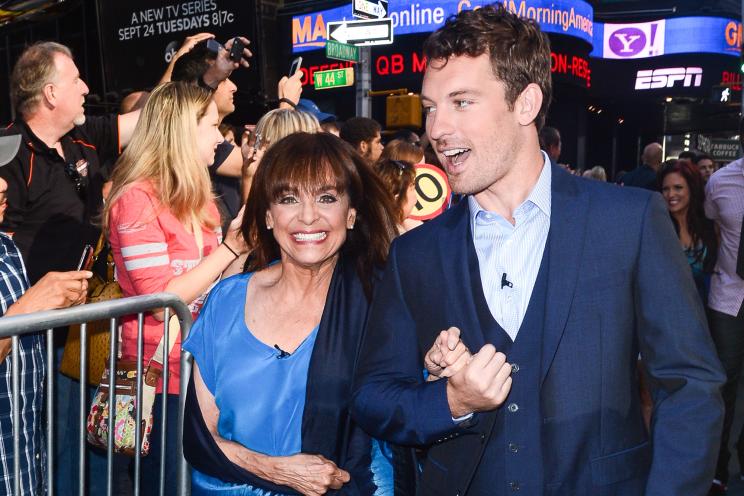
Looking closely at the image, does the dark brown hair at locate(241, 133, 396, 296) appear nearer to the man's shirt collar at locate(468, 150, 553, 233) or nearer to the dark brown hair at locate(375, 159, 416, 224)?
the man's shirt collar at locate(468, 150, 553, 233)

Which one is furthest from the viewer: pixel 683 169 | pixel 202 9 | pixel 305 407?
pixel 202 9

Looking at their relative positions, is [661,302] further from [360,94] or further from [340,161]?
[360,94]

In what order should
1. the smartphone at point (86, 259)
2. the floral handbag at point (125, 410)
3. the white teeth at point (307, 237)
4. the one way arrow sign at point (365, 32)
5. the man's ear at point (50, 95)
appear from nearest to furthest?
the white teeth at point (307, 237), the floral handbag at point (125, 410), the smartphone at point (86, 259), the man's ear at point (50, 95), the one way arrow sign at point (365, 32)

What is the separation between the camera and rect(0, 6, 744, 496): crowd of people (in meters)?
2.04

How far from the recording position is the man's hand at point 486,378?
1.91m

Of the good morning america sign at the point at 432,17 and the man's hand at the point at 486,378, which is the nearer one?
the man's hand at the point at 486,378

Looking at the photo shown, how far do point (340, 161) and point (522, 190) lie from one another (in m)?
0.93

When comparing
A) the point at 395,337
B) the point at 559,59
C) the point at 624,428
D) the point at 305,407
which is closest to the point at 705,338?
the point at 624,428

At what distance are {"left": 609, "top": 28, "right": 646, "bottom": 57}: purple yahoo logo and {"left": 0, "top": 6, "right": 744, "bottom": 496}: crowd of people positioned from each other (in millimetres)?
23844

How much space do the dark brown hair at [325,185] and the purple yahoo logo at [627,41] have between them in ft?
82.3

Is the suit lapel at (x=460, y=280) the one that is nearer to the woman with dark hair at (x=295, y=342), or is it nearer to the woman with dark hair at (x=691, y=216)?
the woman with dark hair at (x=295, y=342)

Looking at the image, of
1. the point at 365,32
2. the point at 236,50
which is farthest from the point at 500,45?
the point at 365,32

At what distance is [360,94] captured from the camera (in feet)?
42.4

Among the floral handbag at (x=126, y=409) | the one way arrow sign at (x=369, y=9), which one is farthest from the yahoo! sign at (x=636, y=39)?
the floral handbag at (x=126, y=409)
